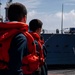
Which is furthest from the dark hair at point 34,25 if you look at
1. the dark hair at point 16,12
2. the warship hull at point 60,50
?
the warship hull at point 60,50

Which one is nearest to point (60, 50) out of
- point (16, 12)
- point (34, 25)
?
point (34, 25)

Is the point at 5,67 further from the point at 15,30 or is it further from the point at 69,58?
the point at 69,58

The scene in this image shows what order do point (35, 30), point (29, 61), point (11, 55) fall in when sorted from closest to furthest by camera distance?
1. point (11, 55)
2. point (29, 61)
3. point (35, 30)

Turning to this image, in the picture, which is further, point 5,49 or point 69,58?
point 69,58

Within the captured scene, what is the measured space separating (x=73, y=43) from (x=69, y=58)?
1.52 metres

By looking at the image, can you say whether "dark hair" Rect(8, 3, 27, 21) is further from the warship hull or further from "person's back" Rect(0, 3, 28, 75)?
the warship hull

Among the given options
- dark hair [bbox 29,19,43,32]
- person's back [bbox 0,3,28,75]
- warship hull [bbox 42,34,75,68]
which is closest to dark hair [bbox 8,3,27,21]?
person's back [bbox 0,3,28,75]

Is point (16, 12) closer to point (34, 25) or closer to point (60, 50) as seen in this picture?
point (34, 25)

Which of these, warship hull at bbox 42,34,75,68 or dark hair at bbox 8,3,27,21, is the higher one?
dark hair at bbox 8,3,27,21

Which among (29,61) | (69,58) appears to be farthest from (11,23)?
(69,58)

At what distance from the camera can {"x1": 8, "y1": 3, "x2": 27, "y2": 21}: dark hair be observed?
4105 millimetres

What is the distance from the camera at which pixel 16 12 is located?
4098mm

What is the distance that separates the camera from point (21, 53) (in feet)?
12.9

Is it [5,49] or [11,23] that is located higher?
[11,23]
